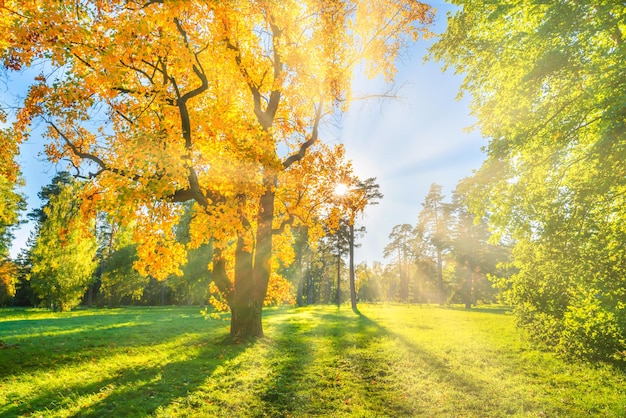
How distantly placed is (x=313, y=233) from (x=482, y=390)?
31.0 feet

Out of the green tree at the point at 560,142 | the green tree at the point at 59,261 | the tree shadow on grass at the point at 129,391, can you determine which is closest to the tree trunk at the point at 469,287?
the green tree at the point at 560,142

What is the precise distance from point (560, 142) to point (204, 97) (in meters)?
12.1

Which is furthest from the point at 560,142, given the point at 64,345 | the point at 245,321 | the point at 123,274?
the point at 123,274

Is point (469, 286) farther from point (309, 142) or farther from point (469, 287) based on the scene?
point (309, 142)

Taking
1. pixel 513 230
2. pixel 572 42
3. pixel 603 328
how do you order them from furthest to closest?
pixel 513 230 < pixel 603 328 < pixel 572 42

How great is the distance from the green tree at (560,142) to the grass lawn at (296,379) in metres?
2.09

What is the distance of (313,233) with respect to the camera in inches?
622

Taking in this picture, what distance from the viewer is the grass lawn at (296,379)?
22.4ft

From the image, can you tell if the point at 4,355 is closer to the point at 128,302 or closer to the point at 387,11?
the point at 387,11

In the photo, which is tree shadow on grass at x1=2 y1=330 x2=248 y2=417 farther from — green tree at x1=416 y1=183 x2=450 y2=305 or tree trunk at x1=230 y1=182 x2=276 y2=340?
green tree at x1=416 y1=183 x2=450 y2=305

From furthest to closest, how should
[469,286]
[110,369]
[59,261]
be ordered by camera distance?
[469,286] → [59,261] → [110,369]

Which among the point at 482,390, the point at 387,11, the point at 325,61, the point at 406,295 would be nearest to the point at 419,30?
the point at 387,11

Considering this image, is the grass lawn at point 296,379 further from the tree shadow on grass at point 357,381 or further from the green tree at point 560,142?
the green tree at point 560,142

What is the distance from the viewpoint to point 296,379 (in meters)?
8.91
